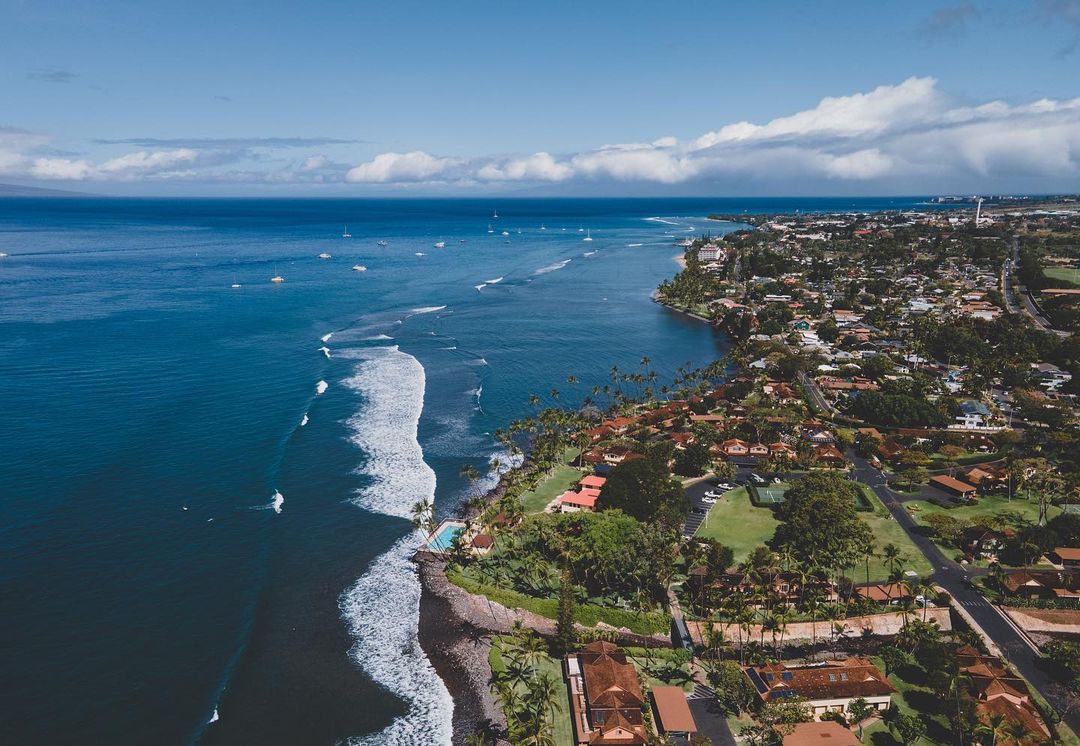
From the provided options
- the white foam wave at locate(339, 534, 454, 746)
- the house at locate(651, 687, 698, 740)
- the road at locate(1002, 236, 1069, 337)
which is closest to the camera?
the house at locate(651, 687, 698, 740)

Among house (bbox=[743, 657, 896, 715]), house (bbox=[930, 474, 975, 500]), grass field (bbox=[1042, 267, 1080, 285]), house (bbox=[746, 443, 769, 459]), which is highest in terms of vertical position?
grass field (bbox=[1042, 267, 1080, 285])

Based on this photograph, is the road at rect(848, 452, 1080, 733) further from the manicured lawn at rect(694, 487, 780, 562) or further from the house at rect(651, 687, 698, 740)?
the house at rect(651, 687, 698, 740)

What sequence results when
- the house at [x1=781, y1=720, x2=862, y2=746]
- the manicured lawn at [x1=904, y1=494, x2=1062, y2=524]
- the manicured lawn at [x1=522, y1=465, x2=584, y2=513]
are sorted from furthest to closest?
1. the manicured lawn at [x1=522, y1=465, x2=584, y2=513]
2. the manicured lawn at [x1=904, y1=494, x2=1062, y2=524]
3. the house at [x1=781, y1=720, x2=862, y2=746]

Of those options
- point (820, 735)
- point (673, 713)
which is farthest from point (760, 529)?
point (673, 713)

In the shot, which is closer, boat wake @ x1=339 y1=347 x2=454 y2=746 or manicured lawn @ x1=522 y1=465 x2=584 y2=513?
boat wake @ x1=339 y1=347 x2=454 y2=746

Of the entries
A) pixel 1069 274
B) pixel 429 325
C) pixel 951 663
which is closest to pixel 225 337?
pixel 429 325

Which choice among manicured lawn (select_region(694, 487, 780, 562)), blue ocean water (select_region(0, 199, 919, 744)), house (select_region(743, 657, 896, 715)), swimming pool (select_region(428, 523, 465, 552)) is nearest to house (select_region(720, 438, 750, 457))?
manicured lawn (select_region(694, 487, 780, 562))

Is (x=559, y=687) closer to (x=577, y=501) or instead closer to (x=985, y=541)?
(x=577, y=501)

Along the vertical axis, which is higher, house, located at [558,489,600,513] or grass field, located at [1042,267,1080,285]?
grass field, located at [1042,267,1080,285]
